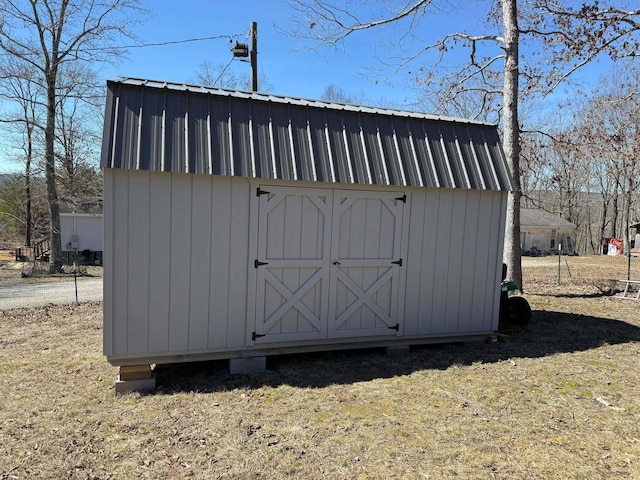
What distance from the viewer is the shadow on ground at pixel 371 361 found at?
4.31 meters

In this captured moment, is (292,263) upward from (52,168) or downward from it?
downward

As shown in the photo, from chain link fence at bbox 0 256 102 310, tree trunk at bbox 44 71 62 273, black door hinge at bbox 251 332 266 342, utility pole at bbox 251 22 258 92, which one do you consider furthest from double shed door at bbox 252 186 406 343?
tree trunk at bbox 44 71 62 273

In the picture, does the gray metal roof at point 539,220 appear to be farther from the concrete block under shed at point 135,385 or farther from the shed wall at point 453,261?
the concrete block under shed at point 135,385

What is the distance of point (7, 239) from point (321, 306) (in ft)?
105

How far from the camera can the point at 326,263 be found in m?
4.72

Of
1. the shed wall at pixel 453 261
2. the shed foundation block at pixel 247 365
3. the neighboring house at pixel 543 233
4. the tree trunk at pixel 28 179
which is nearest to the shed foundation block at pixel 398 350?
the shed wall at pixel 453 261

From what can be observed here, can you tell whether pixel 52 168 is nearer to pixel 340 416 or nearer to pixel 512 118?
pixel 512 118

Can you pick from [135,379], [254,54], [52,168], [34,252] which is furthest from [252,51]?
[34,252]

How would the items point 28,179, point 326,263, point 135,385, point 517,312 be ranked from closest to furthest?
point 135,385, point 326,263, point 517,312, point 28,179

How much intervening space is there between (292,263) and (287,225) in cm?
39

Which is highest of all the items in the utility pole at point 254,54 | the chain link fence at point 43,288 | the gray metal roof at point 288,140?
the utility pole at point 254,54

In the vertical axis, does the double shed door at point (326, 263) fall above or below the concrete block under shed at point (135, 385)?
above

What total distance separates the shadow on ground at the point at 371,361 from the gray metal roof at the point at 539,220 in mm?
26719

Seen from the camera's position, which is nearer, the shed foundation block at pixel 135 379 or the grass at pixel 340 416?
the grass at pixel 340 416
